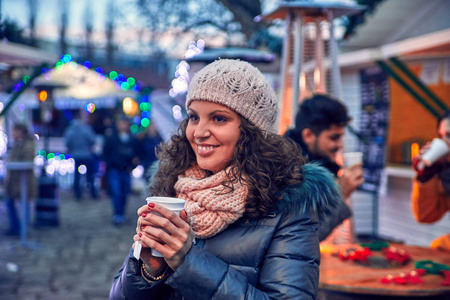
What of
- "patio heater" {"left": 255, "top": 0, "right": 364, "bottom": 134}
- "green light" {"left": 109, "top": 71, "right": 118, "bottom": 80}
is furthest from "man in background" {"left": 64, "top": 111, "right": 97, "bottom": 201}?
"patio heater" {"left": 255, "top": 0, "right": 364, "bottom": 134}

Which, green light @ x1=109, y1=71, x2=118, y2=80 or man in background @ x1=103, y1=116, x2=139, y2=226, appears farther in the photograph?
green light @ x1=109, y1=71, x2=118, y2=80

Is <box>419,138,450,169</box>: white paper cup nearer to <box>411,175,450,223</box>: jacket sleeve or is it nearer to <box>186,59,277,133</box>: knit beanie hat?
<box>411,175,450,223</box>: jacket sleeve

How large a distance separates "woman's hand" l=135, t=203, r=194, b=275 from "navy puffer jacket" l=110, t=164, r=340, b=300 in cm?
4

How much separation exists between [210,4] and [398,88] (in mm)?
9484

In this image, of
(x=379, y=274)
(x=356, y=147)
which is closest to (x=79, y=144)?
(x=356, y=147)

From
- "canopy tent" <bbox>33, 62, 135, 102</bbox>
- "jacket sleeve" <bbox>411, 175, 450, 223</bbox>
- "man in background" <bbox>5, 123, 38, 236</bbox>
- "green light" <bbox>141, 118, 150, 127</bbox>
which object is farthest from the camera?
"green light" <bbox>141, 118, 150, 127</bbox>

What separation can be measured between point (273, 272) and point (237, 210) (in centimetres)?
24

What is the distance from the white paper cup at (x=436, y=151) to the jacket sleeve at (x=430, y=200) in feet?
0.84

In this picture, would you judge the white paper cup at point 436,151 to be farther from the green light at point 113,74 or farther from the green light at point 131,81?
the green light at point 131,81

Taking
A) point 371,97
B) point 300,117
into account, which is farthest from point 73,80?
point 300,117

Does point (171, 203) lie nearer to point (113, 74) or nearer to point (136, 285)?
point (136, 285)

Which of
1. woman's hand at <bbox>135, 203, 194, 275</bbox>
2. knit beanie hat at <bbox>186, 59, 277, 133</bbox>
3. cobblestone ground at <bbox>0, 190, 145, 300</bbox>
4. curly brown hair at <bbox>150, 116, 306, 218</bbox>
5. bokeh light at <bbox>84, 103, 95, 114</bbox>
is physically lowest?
cobblestone ground at <bbox>0, 190, 145, 300</bbox>

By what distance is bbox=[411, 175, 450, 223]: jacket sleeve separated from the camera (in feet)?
11.5

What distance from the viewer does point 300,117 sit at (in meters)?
3.09
